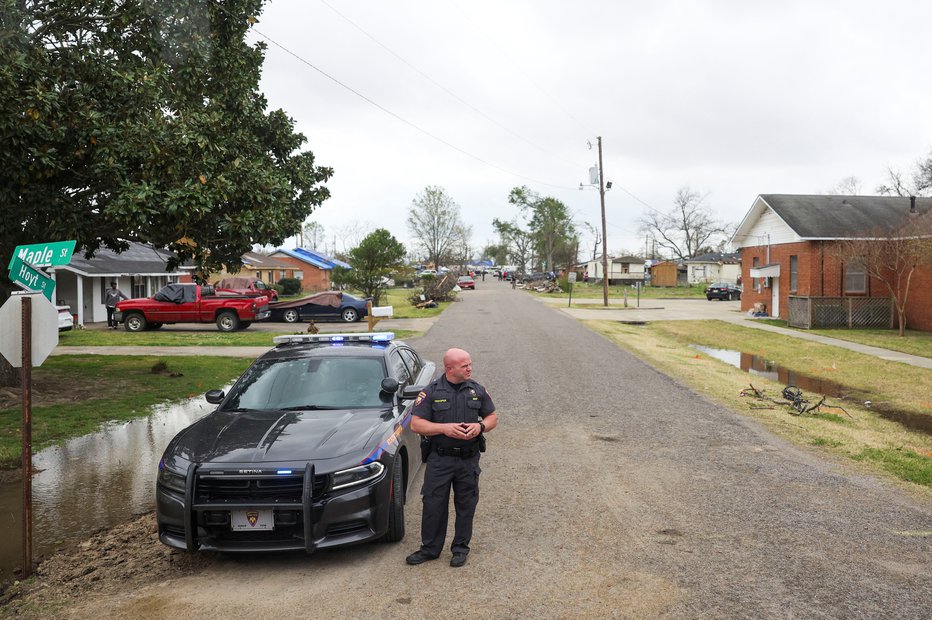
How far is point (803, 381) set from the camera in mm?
15102

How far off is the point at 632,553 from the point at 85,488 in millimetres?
5517

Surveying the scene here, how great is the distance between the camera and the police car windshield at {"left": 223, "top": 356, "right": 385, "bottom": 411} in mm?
6391

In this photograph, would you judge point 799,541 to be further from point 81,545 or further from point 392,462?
point 81,545

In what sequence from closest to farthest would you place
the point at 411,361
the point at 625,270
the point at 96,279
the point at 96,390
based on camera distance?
the point at 411,361 < the point at 96,390 < the point at 96,279 < the point at 625,270

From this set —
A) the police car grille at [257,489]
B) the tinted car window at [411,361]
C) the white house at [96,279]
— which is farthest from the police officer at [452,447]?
the white house at [96,279]

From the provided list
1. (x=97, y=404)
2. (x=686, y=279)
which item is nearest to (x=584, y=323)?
A: (x=97, y=404)

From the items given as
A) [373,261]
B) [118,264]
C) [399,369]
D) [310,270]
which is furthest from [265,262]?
[399,369]

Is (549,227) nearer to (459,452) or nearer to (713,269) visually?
(713,269)

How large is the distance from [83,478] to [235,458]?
3.65m

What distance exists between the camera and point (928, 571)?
15.9 feet

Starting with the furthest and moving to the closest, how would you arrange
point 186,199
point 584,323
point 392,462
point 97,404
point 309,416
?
1. point 584,323
2. point 97,404
3. point 186,199
4. point 309,416
5. point 392,462

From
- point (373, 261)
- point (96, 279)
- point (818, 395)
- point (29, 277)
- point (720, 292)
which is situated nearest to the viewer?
point (29, 277)

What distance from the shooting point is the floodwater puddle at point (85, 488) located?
596cm

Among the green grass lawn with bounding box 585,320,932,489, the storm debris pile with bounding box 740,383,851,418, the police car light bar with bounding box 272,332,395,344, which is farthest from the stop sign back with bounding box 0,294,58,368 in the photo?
the storm debris pile with bounding box 740,383,851,418
